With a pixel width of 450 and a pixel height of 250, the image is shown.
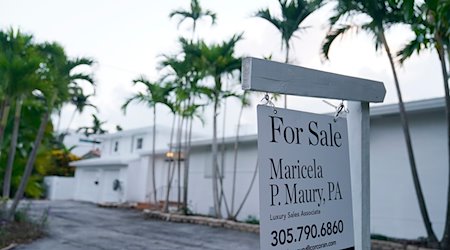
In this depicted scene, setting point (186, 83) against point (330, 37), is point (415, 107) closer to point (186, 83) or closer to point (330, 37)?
point (330, 37)

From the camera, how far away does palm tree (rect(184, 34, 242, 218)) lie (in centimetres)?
1230

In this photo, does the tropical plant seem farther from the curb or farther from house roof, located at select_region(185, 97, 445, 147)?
house roof, located at select_region(185, 97, 445, 147)

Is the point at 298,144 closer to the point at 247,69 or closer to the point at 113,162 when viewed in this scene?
the point at 247,69

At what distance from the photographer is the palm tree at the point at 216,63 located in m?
12.3

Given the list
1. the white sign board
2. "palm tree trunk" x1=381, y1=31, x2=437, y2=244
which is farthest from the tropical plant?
the white sign board

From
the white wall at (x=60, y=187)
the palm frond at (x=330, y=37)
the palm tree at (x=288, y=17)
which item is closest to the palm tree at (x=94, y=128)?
the white wall at (x=60, y=187)

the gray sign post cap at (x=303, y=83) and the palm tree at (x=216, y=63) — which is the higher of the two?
the palm tree at (x=216, y=63)

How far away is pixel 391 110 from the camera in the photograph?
9.43 meters

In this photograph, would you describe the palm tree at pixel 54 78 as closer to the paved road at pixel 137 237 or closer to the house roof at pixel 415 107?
the paved road at pixel 137 237

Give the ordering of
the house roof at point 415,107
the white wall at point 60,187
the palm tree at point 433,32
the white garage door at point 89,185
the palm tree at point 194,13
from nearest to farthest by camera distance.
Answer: the palm tree at point 433,32 < the house roof at point 415,107 < the palm tree at point 194,13 < the white garage door at point 89,185 < the white wall at point 60,187

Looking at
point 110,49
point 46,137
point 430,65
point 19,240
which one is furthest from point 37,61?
point 430,65

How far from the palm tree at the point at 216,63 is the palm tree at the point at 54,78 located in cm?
401

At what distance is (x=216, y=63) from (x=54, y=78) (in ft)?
17.0

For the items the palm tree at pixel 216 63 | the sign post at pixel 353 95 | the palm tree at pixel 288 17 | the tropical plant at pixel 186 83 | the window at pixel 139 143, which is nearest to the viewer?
the sign post at pixel 353 95
